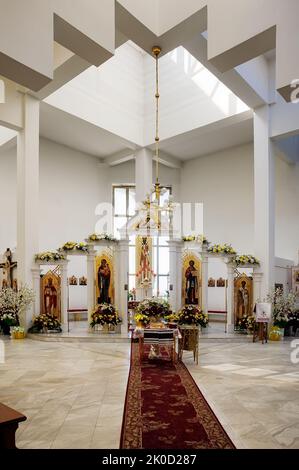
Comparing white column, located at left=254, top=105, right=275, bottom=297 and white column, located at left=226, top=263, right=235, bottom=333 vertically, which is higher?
white column, located at left=254, top=105, right=275, bottom=297

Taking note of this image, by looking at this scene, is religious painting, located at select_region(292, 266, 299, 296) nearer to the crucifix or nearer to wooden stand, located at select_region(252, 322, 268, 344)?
wooden stand, located at select_region(252, 322, 268, 344)

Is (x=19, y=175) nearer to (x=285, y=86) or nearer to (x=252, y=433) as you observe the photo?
Result: (x=285, y=86)

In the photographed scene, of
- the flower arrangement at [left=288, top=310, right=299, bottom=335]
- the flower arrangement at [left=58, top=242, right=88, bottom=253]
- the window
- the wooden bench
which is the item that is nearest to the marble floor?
the wooden bench

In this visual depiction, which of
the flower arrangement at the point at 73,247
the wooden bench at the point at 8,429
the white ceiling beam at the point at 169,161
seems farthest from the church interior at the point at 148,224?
the white ceiling beam at the point at 169,161

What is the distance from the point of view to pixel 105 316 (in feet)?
42.5

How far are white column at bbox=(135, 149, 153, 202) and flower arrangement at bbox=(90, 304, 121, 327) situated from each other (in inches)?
237

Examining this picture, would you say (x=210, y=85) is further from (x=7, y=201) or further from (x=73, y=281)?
(x=73, y=281)

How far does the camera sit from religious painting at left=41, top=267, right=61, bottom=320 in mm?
13414

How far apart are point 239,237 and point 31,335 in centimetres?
1008

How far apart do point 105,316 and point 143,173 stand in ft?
23.4

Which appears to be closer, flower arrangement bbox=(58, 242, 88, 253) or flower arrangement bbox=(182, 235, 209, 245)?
flower arrangement bbox=(58, 242, 88, 253)

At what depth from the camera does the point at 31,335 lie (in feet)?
41.4

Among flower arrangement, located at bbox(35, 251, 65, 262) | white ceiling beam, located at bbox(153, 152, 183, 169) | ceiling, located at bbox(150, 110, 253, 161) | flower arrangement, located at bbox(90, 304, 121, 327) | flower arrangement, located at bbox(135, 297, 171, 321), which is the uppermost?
ceiling, located at bbox(150, 110, 253, 161)

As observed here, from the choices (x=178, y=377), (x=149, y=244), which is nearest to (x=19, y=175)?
(x=149, y=244)
